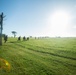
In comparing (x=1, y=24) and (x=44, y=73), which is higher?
(x=1, y=24)

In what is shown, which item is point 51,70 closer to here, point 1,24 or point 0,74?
point 0,74

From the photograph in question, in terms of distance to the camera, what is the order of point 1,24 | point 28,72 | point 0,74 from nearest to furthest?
point 0,74, point 28,72, point 1,24

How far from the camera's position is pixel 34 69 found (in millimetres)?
19797

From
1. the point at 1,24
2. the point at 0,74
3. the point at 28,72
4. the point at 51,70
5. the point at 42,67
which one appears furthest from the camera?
the point at 1,24

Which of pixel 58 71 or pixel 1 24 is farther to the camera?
pixel 1 24

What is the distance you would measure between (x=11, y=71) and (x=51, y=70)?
6.24m

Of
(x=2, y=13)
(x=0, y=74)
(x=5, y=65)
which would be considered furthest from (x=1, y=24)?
(x=0, y=74)

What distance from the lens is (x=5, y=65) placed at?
20.6 metres

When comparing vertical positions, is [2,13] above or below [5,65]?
above

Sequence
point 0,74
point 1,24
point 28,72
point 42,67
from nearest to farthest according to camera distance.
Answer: point 0,74
point 28,72
point 42,67
point 1,24

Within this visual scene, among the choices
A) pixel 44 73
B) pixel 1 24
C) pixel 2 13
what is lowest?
pixel 44 73

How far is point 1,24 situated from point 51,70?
33753 millimetres

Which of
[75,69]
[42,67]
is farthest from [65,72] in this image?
[42,67]

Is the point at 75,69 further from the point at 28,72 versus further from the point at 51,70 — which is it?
the point at 28,72
